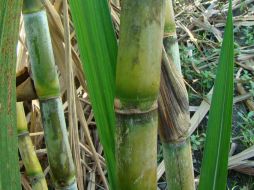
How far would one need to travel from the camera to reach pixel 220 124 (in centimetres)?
42

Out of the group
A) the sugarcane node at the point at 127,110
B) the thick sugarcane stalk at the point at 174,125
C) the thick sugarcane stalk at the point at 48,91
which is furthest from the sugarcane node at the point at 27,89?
the sugarcane node at the point at 127,110

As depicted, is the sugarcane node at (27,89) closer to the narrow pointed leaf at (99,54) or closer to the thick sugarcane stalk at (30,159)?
the thick sugarcane stalk at (30,159)

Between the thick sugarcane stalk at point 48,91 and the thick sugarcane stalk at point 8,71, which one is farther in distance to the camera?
the thick sugarcane stalk at point 48,91

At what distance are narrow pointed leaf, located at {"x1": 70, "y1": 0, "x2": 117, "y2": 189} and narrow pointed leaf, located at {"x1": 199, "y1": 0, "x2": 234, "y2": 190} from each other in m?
0.09

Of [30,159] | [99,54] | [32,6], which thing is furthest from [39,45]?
[30,159]

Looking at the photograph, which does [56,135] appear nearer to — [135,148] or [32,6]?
[32,6]

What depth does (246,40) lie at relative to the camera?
1.88 metres

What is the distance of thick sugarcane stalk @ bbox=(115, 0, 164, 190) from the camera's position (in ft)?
1.00

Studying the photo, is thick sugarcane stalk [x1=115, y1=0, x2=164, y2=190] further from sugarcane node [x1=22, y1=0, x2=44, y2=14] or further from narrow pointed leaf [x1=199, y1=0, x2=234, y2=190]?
sugarcane node [x1=22, y1=0, x2=44, y2=14]

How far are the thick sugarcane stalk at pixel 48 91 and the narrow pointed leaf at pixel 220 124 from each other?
0.23 m

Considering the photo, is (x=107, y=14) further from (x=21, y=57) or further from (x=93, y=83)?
(x=21, y=57)

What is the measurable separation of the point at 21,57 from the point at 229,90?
22.3 inches

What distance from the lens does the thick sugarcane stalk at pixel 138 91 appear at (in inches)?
11.9

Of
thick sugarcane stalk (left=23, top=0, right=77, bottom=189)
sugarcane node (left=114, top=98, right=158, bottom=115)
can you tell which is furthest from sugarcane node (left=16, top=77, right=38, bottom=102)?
sugarcane node (left=114, top=98, right=158, bottom=115)
